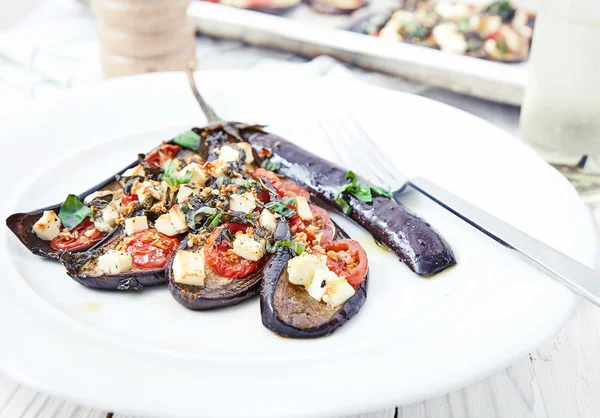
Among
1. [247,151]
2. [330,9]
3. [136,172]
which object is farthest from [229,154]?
[330,9]

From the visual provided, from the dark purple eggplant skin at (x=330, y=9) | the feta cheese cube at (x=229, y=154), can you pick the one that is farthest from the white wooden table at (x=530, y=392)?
the dark purple eggplant skin at (x=330, y=9)

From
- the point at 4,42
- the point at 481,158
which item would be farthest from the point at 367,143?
the point at 4,42

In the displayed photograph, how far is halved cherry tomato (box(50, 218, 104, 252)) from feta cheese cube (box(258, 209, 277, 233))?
0.72m

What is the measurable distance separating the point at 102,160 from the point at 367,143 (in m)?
1.48

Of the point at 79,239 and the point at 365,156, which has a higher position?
the point at 79,239

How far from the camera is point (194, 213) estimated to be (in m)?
2.77

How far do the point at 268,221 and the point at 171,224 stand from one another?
0.42 meters

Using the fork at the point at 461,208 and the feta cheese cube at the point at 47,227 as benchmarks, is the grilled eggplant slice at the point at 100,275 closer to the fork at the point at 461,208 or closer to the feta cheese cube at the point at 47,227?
the feta cheese cube at the point at 47,227

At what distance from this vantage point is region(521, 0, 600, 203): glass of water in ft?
12.5

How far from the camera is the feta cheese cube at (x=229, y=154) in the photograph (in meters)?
3.25

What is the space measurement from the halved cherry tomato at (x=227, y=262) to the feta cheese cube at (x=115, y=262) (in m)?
0.32

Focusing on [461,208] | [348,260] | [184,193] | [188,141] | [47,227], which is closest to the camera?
[348,260]

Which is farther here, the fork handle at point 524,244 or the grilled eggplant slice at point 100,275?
the grilled eggplant slice at point 100,275

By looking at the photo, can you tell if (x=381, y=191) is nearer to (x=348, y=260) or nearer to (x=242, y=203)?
(x=348, y=260)
